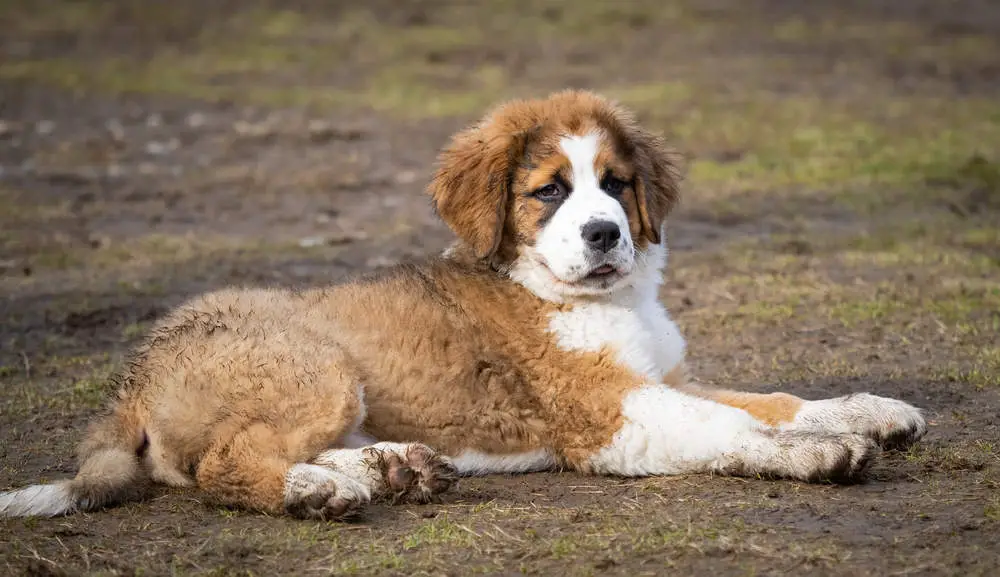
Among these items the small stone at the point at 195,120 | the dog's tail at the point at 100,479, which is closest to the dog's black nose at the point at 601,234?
the dog's tail at the point at 100,479

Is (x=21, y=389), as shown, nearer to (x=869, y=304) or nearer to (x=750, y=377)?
(x=750, y=377)

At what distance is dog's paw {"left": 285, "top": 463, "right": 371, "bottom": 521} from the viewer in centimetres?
516

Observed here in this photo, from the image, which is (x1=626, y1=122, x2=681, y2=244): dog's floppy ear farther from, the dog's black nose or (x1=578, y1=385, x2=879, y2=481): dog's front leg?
(x1=578, y1=385, x2=879, y2=481): dog's front leg

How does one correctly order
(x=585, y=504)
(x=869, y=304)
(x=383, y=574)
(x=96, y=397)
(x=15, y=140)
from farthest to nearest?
(x=15, y=140) < (x=869, y=304) < (x=96, y=397) < (x=585, y=504) < (x=383, y=574)

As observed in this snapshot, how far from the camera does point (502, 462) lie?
5.90 meters

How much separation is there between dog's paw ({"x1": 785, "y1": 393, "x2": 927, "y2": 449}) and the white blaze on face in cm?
97

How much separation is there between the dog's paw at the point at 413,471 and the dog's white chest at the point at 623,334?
821 millimetres

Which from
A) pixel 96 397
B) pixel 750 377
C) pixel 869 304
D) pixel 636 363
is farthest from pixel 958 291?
pixel 96 397

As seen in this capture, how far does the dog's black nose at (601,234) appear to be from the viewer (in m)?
5.86

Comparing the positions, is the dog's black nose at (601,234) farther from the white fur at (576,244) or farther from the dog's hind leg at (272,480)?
the dog's hind leg at (272,480)

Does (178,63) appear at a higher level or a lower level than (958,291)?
higher

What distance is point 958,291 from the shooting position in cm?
915

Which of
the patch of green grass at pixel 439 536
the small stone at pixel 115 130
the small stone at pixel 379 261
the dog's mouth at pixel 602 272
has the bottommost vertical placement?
the patch of green grass at pixel 439 536

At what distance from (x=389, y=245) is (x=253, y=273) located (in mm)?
1232
